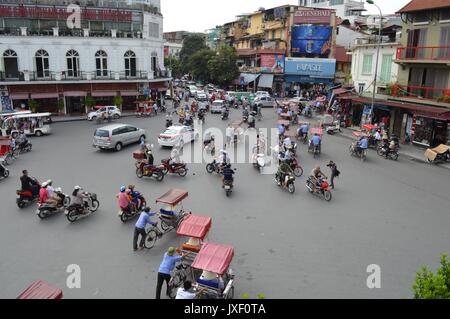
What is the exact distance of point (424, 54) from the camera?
25.8 m

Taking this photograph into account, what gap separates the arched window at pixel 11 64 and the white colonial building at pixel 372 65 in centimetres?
3167

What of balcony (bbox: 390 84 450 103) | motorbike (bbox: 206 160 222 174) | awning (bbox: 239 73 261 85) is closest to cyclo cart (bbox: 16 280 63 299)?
motorbike (bbox: 206 160 222 174)

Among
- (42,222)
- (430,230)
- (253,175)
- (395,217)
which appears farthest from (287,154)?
(42,222)

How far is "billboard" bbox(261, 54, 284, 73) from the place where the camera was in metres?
56.7

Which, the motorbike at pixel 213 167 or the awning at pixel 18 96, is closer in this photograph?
the motorbike at pixel 213 167

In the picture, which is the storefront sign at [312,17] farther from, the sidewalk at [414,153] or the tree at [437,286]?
the tree at [437,286]

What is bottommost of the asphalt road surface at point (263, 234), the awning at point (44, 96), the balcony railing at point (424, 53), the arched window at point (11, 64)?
the asphalt road surface at point (263, 234)

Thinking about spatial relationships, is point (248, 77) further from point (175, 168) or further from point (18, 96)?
point (175, 168)

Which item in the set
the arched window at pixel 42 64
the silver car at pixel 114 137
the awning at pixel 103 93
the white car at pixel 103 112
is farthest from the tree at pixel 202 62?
the silver car at pixel 114 137

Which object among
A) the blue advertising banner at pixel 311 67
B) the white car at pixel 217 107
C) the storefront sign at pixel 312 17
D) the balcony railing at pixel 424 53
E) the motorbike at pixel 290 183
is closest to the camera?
the motorbike at pixel 290 183

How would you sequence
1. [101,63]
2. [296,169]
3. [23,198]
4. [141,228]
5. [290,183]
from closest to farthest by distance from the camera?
[141,228]
[23,198]
[290,183]
[296,169]
[101,63]

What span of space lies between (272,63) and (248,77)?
541 centimetres

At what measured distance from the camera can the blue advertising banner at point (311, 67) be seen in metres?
53.7

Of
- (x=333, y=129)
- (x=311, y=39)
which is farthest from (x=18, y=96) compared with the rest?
(x=311, y=39)
